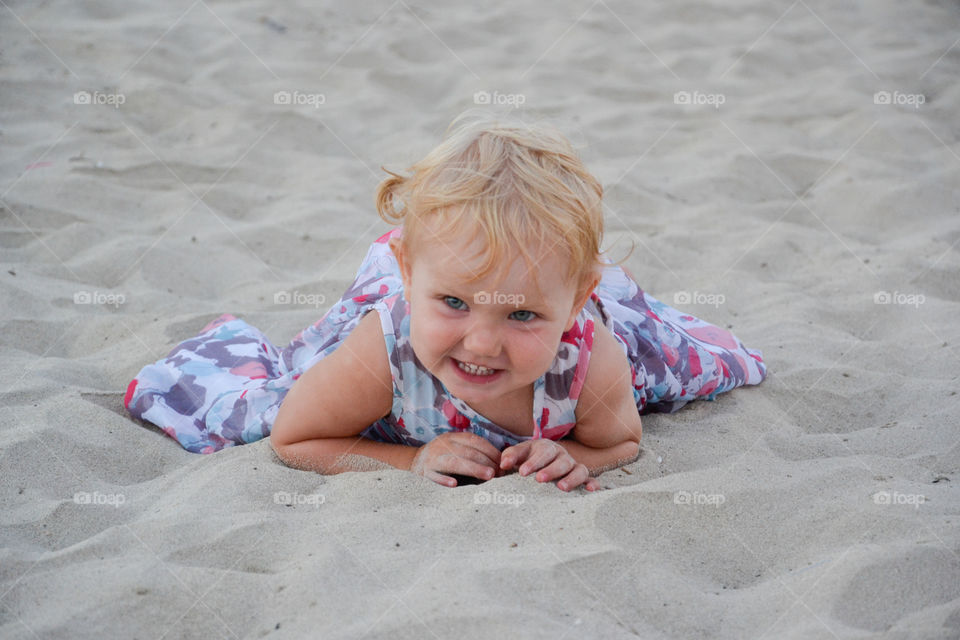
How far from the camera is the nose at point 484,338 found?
205cm

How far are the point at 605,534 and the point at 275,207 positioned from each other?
2828mm

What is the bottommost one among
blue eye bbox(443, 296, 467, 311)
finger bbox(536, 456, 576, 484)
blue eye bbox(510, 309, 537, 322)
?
finger bbox(536, 456, 576, 484)

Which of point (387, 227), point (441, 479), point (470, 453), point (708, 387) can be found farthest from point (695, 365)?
point (387, 227)

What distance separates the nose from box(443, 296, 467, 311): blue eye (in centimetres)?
5

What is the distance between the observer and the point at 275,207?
4414mm

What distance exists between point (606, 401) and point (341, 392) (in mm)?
701

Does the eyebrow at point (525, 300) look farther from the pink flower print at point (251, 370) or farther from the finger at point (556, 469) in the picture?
the pink flower print at point (251, 370)

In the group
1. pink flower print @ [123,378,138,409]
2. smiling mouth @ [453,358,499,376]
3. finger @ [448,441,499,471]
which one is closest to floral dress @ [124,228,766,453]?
pink flower print @ [123,378,138,409]

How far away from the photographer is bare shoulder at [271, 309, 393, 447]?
8.00 feet

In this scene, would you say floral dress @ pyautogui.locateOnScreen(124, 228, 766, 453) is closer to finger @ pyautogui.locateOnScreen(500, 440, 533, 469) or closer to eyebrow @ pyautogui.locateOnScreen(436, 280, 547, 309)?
finger @ pyautogui.locateOnScreen(500, 440, 533, 469)

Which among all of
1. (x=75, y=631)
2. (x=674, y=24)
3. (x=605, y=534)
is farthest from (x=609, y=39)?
(x=75, y=631)

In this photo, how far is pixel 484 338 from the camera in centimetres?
205

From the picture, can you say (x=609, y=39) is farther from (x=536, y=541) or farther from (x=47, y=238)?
(x=536, y=541)

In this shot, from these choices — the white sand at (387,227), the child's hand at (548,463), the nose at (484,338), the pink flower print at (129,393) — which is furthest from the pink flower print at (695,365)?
the pink flower print at (129,393)
